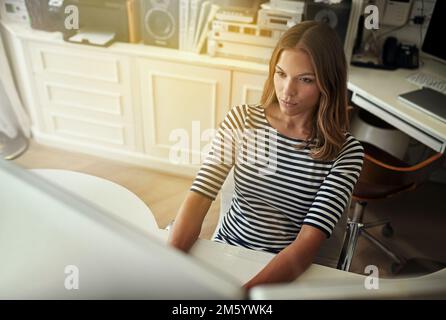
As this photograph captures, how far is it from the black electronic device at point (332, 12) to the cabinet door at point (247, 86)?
1.10 feet

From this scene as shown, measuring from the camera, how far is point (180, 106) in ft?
6.88

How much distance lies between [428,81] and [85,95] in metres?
1.67

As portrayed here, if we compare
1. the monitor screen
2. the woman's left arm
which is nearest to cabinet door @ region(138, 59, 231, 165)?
the monitor screen

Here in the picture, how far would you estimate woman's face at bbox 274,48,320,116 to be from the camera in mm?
878

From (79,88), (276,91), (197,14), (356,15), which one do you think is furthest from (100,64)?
(276,91)

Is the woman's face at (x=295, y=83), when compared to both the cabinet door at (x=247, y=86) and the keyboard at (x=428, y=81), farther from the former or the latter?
the keyboard at (x=428, y=81)

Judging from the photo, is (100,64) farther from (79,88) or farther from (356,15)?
(356,15)

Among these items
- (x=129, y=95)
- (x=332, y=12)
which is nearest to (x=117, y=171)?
(x=129, y=95)

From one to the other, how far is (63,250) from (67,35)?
6.53 feet

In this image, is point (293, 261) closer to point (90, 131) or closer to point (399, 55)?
point (399, 55)

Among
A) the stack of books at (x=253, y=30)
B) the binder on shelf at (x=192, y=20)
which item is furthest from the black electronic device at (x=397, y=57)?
the binder on shelf at (x=192, y=20)

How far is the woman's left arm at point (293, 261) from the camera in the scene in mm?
790
